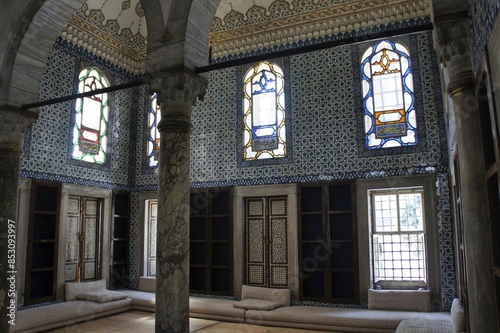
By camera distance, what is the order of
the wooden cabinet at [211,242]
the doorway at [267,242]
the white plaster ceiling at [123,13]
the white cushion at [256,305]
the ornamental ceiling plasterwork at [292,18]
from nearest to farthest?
the white cushion at [256,305] → the ornamental ceiling plasterwork at [292,18] → the doorway at [267,242] → the wooden cabinet at [211,242] → the white plaster ceiling at [123,13]

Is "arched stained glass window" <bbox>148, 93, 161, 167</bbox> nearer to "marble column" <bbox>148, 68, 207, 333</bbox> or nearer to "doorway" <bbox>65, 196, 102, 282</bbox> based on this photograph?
"doorway" <bbox>65, 196, 102, 282</bbox>

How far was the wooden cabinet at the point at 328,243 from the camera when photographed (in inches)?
345

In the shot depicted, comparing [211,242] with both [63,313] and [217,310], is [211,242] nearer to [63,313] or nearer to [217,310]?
[217,310]

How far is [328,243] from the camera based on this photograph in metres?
8.94

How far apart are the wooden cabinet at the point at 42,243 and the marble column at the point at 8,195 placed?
2854mm

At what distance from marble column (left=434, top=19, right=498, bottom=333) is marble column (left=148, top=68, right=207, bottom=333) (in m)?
2.47

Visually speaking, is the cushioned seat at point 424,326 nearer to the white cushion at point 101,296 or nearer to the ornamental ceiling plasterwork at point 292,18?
the ornamental ceiling plasterwork at point 292,18

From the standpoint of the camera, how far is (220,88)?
10.5 meters

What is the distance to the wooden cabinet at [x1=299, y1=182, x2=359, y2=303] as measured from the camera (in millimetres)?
8766

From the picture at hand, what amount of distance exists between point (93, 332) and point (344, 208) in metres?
5.35

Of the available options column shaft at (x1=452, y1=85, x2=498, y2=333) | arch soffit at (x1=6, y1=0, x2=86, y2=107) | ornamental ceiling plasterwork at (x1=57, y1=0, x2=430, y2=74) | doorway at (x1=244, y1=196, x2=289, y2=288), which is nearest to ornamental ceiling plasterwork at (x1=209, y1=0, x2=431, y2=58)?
ornamental ceiling plasterwork at (x1=57, y1=0, x2=430, y2=74)

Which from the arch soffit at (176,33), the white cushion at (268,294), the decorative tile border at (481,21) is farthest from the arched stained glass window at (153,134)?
the decorative tile border at (481,21)

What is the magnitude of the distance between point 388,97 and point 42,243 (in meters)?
7.78

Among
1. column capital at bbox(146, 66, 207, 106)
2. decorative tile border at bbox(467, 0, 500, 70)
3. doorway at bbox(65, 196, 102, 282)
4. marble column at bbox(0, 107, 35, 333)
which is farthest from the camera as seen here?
doorway at bbox(65, 196, 102, 282)
